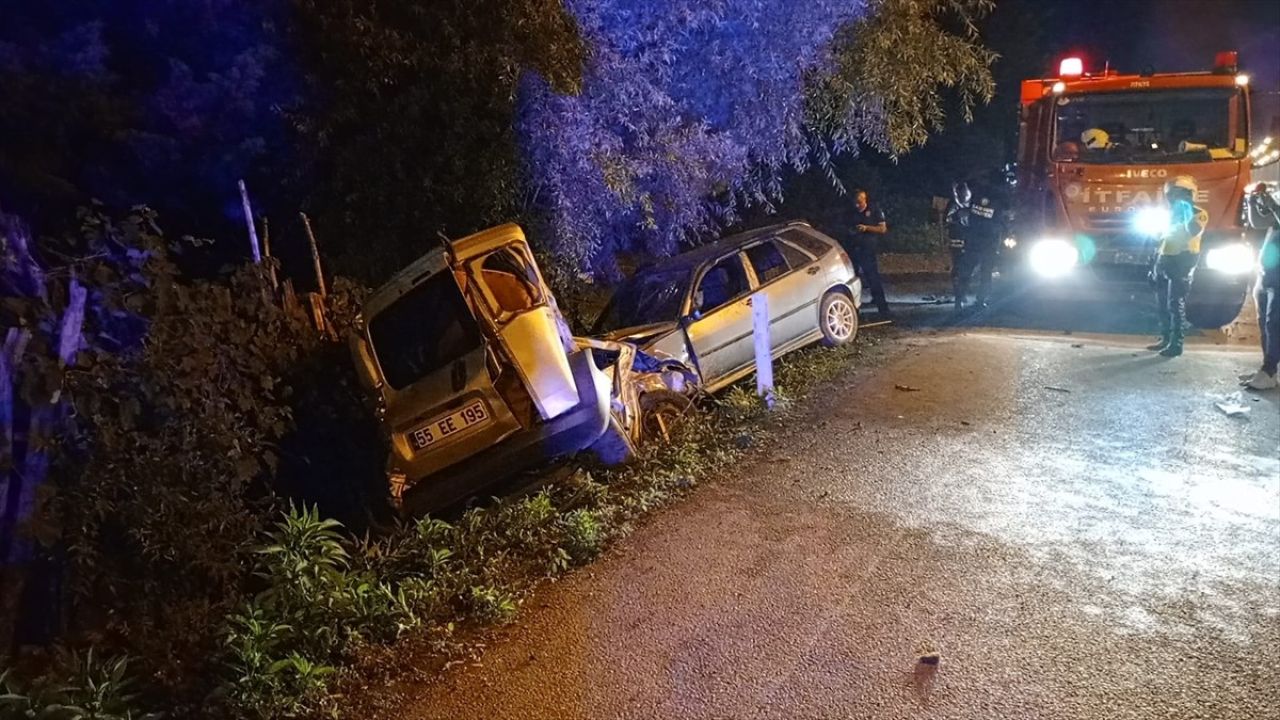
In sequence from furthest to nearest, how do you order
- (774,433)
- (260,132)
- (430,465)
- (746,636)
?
(260,132) < (774,433) < (430,465) < (746,636)

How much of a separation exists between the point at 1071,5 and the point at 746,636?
23.9m

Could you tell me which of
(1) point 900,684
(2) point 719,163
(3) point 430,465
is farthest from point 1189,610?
(2) point 719,163

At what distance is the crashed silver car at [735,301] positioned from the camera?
8.62 m

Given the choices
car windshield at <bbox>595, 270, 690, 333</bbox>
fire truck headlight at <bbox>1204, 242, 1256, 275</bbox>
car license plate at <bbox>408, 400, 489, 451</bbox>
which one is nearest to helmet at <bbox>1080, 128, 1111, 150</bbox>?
fire truck headlight at <bbox>1204, 242, 1256, 275</bbox>

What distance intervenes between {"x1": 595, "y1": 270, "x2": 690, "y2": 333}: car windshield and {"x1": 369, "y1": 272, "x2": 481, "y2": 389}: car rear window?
2.75 m

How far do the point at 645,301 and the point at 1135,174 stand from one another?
550 cm

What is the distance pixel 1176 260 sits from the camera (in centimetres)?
899

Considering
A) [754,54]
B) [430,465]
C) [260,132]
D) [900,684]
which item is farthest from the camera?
[754,54]

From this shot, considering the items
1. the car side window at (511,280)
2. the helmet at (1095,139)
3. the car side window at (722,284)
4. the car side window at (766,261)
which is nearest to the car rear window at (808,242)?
the car side window at (766,261)

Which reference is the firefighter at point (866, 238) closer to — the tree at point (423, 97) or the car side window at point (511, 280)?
the tree at point (423, 97)

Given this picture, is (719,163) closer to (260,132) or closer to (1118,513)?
(260,132)

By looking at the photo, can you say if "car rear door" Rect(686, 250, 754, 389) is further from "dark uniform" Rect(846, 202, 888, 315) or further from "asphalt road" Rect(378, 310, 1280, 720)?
"dark uniform" Rect(846, 202, 888, 315)

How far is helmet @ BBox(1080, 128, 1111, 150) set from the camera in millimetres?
10617

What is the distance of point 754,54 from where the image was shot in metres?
9.60
